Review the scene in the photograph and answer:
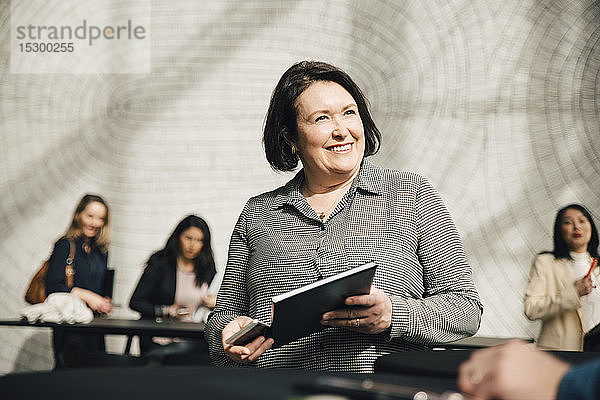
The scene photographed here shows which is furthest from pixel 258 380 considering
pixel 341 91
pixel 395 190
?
pixel 341 91

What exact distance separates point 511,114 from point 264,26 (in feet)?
8.05

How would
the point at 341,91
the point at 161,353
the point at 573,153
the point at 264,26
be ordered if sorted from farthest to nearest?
the point at 264,26, the point at 573,153, the point at 161,353, the point at 341,91

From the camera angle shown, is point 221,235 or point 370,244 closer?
point 370,244

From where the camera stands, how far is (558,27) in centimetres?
670

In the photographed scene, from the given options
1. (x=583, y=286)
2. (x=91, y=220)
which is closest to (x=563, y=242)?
(x=583, y=286)

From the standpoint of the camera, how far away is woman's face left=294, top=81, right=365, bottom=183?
199cm

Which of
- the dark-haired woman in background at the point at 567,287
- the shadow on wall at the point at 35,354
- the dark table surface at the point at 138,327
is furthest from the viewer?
the shadow on wall at the point at 35,354

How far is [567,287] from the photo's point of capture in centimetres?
492

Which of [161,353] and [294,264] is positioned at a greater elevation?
[294,264]

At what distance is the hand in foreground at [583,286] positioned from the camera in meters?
5.04

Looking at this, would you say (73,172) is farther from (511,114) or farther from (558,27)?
(558,27)

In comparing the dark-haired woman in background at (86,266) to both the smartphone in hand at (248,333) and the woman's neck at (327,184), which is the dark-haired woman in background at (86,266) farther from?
the smartphone in hand at (248,333)

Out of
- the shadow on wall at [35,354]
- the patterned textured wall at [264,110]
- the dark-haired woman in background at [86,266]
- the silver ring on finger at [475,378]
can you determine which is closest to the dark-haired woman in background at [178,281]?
the dark-haired woman in background at [86,266]

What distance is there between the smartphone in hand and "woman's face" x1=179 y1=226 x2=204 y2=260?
3.87 metres
